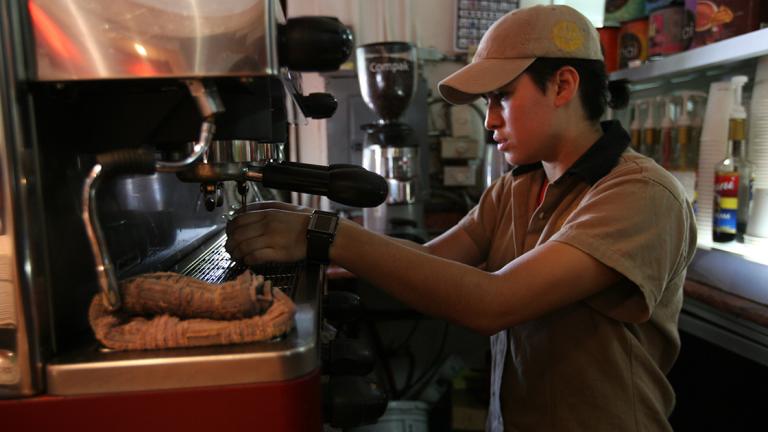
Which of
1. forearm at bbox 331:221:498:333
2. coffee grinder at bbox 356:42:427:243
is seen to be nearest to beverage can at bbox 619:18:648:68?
coffee grinder at bbox 356:42:427:243

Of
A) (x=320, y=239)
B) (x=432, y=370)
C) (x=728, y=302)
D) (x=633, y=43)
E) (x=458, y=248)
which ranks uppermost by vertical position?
(x=633, y=43)

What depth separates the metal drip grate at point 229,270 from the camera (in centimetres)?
64

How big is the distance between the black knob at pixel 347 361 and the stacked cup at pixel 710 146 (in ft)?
3.74

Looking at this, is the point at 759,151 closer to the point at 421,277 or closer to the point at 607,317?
the point at 607,317

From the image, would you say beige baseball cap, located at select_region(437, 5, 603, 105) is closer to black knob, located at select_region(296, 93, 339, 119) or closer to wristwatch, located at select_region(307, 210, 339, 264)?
black knob, located at select_region(296, 93, 339, 119)

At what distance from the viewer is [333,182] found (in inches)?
23.2

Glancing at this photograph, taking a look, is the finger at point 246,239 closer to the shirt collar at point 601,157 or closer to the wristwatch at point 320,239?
the wristwatch at point 320,239

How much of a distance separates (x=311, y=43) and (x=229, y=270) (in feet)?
1.06

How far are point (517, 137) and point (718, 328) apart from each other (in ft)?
2.08

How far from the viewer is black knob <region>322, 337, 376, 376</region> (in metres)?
0.55

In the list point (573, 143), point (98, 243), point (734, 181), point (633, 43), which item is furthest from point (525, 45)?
point (633, 43)

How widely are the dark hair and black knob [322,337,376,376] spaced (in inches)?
19.2

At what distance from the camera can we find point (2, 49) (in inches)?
16.4

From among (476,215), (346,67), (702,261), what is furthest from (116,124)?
(346,67)
